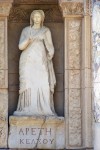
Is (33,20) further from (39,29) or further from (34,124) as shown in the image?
(34,124)

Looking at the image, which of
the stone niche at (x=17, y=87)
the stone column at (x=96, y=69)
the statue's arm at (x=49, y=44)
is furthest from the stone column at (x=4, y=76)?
the stone column at (x=96, y=69)

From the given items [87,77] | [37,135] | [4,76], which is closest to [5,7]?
[4,76]

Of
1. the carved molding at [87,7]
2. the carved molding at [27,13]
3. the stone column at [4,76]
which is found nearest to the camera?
the carved molding at [87,7]

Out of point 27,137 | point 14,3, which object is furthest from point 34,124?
point 14,3

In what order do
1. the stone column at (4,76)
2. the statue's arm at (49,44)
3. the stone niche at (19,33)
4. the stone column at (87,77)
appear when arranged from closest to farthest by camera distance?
the stone column at (87,77)
the stone column at (4,76)
the statue's arm at (49,44)
the stone niche at (19,33)

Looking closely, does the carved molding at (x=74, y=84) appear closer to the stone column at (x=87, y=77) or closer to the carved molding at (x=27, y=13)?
the stone column at (x=87, y=77)

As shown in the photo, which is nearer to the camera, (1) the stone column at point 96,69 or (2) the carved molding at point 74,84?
(1) the stone column at point 96,69

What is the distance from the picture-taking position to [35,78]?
18484 millimetres

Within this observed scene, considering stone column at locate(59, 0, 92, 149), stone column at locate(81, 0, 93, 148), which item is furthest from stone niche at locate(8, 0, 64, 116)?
stone column at locate(81, 0, 93, 148)

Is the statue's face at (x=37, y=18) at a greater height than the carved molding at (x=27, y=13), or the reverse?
the carved molding at (x=27, y=13)

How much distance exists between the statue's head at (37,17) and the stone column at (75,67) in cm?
54

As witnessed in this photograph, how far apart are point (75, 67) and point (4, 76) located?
4.95 ft

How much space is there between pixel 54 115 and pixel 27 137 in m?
0.74

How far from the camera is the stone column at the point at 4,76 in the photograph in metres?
18.3
